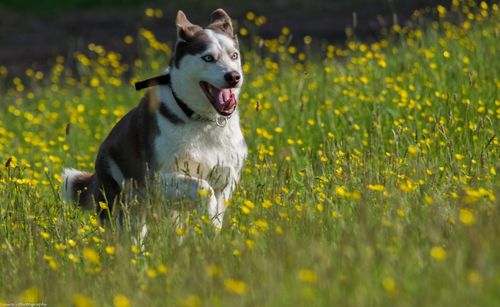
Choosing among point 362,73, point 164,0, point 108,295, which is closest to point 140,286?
point 108,295

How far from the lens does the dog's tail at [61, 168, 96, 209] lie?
5789 millimetres

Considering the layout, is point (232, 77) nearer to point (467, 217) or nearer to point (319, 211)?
point (319, 211)

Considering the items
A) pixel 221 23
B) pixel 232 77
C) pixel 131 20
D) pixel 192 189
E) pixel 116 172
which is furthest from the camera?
pixel 131 20

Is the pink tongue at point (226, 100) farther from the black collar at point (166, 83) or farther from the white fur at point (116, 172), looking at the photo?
the white fur at point (116, 172)

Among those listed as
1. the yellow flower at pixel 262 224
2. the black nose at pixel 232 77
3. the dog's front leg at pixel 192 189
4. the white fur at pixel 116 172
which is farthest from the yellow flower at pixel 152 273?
the white fur at pixel 116 172

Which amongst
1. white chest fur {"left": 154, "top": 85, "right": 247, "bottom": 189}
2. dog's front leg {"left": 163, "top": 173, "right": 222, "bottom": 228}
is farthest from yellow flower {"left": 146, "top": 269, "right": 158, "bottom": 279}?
white chest fur {"left": 154, "top": 85, "right": 247, "bottom": 189}

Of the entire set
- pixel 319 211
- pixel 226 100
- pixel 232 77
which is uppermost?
pixel 232 77

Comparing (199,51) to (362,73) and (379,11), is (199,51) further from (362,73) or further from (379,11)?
(379,11)

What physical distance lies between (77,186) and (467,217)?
3.02 metres

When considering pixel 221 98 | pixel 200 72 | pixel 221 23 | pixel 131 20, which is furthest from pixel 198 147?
pixel 131 20

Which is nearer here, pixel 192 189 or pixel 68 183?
pixel 192 189

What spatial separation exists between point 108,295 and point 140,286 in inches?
5.7

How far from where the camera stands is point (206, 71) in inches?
209

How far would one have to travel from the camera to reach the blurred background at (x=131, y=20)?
11289mm
